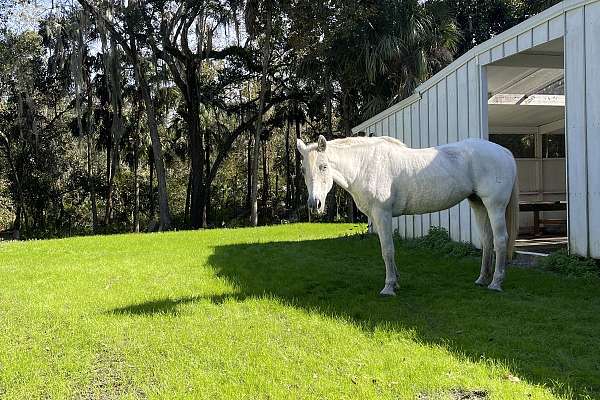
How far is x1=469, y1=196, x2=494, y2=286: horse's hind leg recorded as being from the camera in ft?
20.1

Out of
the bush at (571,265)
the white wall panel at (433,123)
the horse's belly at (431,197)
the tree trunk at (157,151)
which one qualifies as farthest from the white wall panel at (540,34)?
the tree trunk at (157,151)

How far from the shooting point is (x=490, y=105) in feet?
36.5

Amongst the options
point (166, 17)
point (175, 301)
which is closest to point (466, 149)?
point (175, 301)

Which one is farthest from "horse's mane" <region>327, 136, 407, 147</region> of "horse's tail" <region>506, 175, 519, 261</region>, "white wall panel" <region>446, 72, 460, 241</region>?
"white wall panel" <region>446, 72, 460, 241</region>

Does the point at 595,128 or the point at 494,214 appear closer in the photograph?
the point at 494,214

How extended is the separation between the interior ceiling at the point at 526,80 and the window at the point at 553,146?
527 mm

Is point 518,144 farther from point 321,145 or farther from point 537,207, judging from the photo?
point 321,145

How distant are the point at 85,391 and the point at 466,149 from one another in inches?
176

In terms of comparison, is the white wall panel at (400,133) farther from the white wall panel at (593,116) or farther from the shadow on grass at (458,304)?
the white wall panel at (593,116)

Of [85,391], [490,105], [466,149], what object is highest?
[490,105]

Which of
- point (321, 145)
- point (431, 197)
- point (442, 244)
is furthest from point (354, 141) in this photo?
point (442, 244)

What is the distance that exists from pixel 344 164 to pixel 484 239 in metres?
1.90

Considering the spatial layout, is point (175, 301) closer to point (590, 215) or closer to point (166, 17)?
point (590, 215)

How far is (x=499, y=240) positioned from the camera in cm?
576
